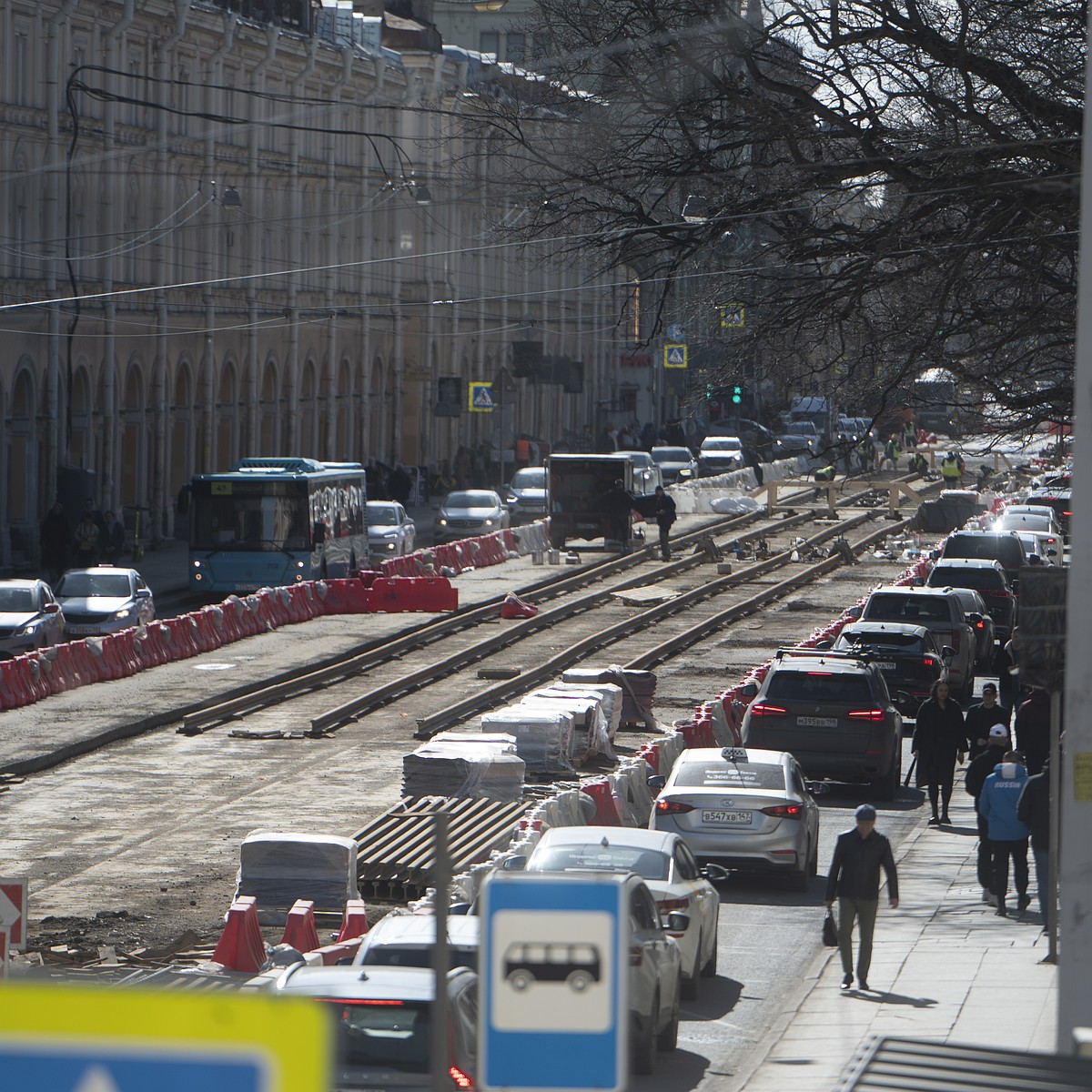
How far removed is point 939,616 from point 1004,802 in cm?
1523

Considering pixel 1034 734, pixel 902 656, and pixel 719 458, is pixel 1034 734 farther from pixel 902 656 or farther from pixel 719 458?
pixel 719 458

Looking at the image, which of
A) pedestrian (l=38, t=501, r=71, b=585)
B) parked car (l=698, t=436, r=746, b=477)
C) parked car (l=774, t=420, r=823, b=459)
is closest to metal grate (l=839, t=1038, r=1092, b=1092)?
pedestrian (l=38, t=501, r=71, b=585)

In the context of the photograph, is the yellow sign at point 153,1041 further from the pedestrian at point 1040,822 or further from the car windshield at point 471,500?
the car windshield at point 471,500

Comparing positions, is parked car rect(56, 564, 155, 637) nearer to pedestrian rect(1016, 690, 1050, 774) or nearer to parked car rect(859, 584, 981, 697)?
parked car rect(859, 584, 981, 697)

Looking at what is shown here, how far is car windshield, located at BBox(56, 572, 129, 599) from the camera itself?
35.2 m

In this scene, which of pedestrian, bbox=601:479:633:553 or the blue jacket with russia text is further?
pedestrian, bbox=601:479:633:553

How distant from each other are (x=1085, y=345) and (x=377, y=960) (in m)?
4.91

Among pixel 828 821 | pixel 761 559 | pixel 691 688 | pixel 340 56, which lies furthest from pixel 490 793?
pixel 340 56

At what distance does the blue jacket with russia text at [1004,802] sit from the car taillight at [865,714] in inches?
253

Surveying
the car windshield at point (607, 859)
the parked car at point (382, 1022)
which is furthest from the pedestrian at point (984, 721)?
the parked car at point (382, 1022)

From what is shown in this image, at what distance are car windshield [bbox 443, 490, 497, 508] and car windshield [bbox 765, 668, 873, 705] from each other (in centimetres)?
3385

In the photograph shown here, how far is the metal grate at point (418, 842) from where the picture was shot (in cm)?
1719

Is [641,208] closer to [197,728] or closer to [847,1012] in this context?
[847,1012]

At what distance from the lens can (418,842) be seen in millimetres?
18078
